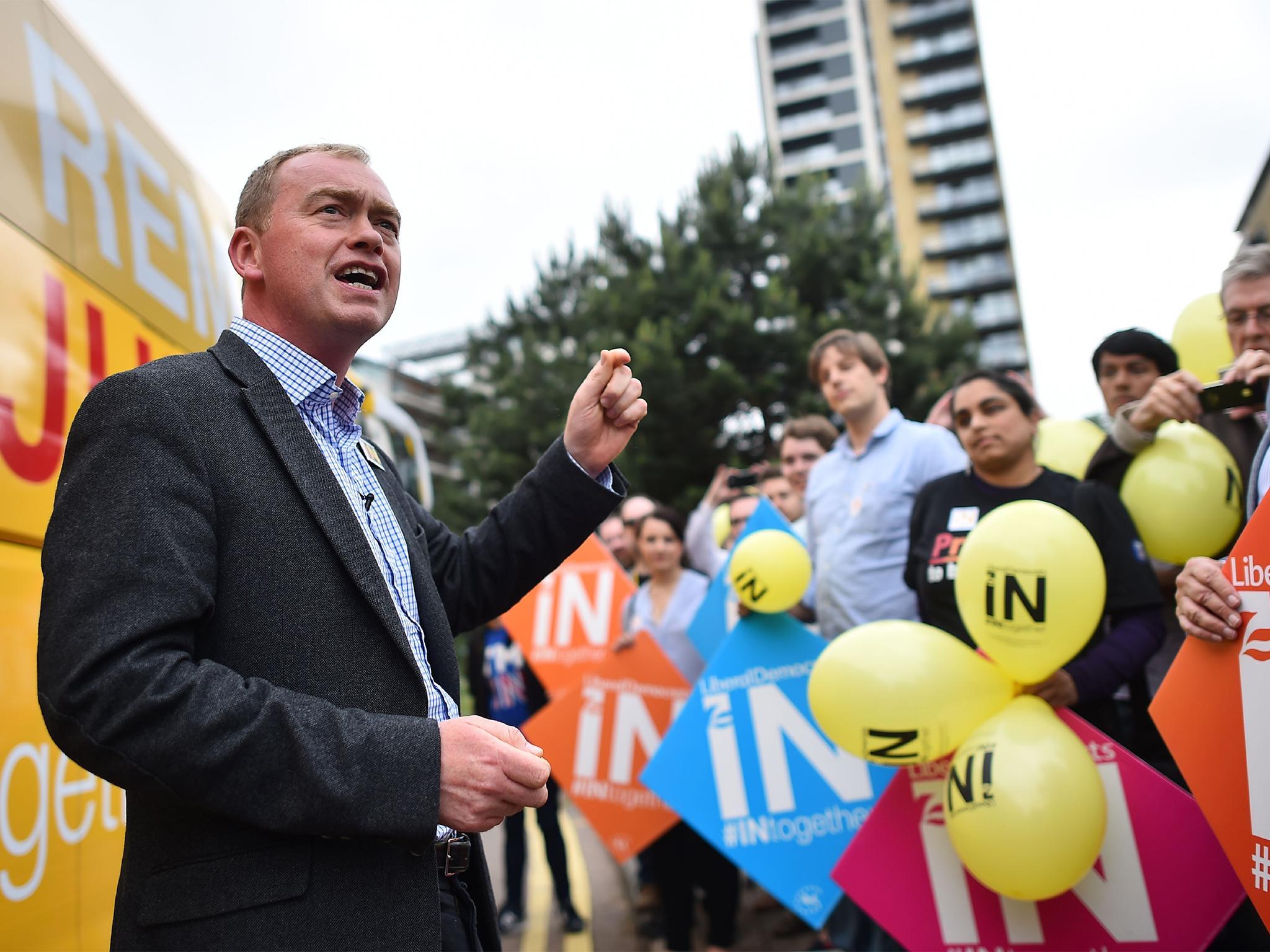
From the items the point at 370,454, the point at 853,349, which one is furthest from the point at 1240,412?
the point at 370,454

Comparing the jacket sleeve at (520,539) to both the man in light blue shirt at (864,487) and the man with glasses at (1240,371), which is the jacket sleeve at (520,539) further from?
the man in light blue shirt at (864,487)

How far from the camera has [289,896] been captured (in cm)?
119

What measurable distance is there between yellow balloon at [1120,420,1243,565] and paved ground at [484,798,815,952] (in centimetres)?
264

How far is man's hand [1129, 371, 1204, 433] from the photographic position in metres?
2.66

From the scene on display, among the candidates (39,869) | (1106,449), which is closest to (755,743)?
(1106,449)

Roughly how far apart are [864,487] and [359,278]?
259 centimetres

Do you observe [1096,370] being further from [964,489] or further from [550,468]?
[550,468]

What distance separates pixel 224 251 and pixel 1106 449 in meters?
3.41

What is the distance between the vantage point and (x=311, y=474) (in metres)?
1.37

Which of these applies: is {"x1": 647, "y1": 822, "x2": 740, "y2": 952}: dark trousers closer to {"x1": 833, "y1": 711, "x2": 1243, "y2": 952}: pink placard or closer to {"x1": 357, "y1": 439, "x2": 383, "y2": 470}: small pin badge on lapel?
{"x1": 833, "y1": 711, "x2": 1243, "y2": 952}: pink placard

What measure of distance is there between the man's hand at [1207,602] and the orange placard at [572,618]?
369 centimetres

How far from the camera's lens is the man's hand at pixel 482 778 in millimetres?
1204

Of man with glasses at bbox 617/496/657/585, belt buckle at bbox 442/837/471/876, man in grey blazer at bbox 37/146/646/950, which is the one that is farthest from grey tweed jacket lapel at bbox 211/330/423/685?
man with glasses at bbox 617/496/657/585

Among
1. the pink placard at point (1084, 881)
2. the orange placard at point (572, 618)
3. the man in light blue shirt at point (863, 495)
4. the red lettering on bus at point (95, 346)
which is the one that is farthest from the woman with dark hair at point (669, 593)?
the red lettering on bus at point (95, 346)
